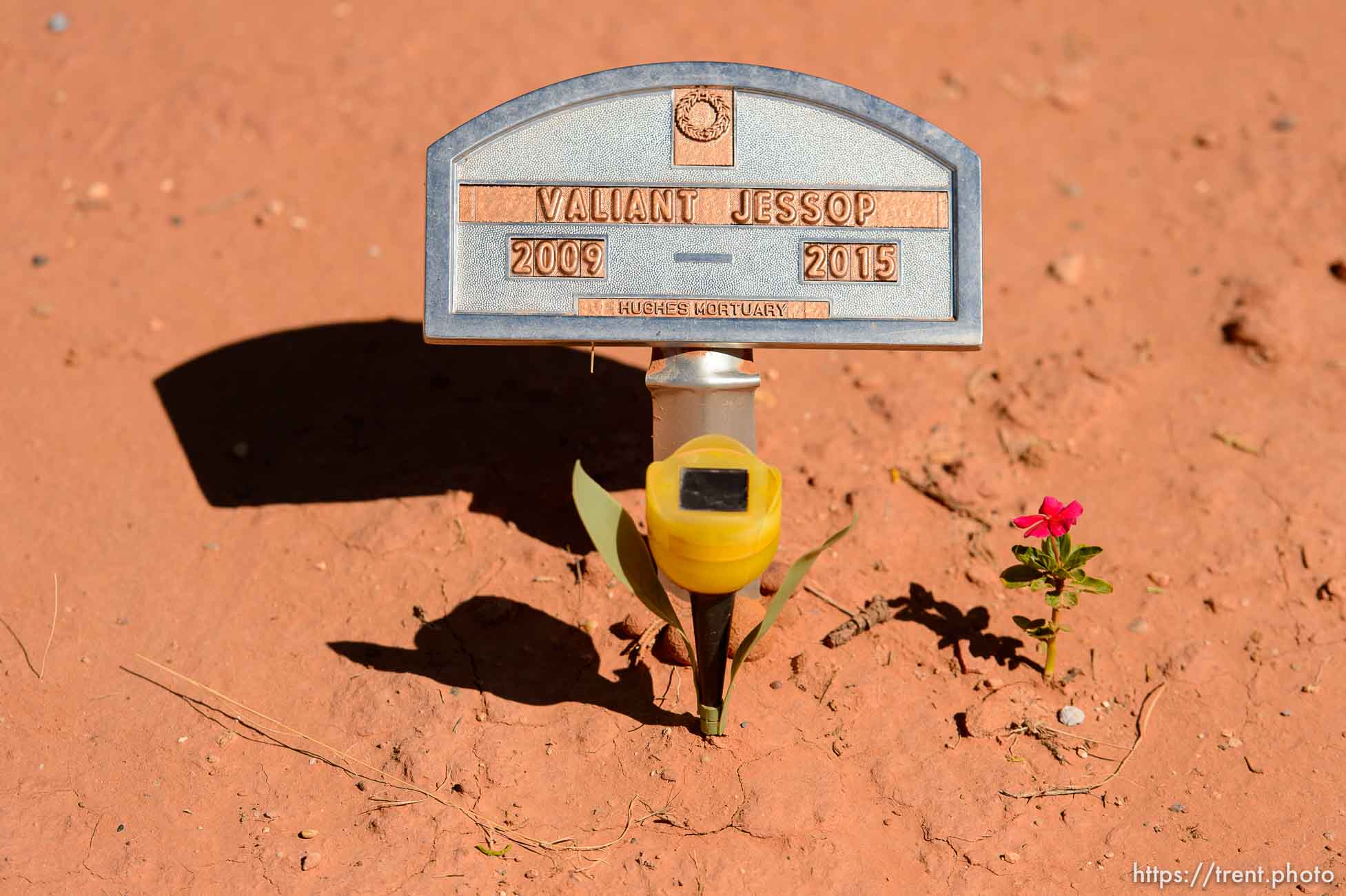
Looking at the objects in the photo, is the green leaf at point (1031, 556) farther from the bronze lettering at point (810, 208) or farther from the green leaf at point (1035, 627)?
the bronze lettering at point (810, 208)

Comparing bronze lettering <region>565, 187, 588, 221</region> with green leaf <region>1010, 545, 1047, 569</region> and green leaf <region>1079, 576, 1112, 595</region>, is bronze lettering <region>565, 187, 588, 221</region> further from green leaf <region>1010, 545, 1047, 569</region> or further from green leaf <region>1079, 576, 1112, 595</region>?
green leaf <region>1079, 576, 1112, 595</region>

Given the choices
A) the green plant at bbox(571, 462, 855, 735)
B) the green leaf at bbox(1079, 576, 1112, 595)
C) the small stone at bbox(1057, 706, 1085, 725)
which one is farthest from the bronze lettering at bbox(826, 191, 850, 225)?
the small stone at bbox(1057, 706, 1085, 725)

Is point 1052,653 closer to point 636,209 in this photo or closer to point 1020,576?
point 1020,576

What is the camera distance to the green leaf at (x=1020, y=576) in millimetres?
3467

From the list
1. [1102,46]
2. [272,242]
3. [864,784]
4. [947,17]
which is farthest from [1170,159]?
[272,242]

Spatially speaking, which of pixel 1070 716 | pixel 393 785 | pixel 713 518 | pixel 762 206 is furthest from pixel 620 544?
pixel 1070 716

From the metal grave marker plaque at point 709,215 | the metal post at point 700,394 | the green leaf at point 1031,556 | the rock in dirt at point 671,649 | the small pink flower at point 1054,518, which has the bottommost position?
the rock in dirt at point 671,649

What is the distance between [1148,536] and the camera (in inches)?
156

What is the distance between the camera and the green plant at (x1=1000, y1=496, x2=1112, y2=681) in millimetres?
3346

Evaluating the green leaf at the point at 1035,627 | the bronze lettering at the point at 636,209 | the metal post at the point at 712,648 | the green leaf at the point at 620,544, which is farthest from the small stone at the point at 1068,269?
the green leaf at the point at 620,544

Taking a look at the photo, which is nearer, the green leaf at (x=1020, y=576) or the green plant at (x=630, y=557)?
the green plant at (x=630, y=557)

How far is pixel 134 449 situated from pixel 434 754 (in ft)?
5.86

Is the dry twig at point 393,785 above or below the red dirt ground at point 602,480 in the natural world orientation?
below

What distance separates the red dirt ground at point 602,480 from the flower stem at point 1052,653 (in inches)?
3.5
